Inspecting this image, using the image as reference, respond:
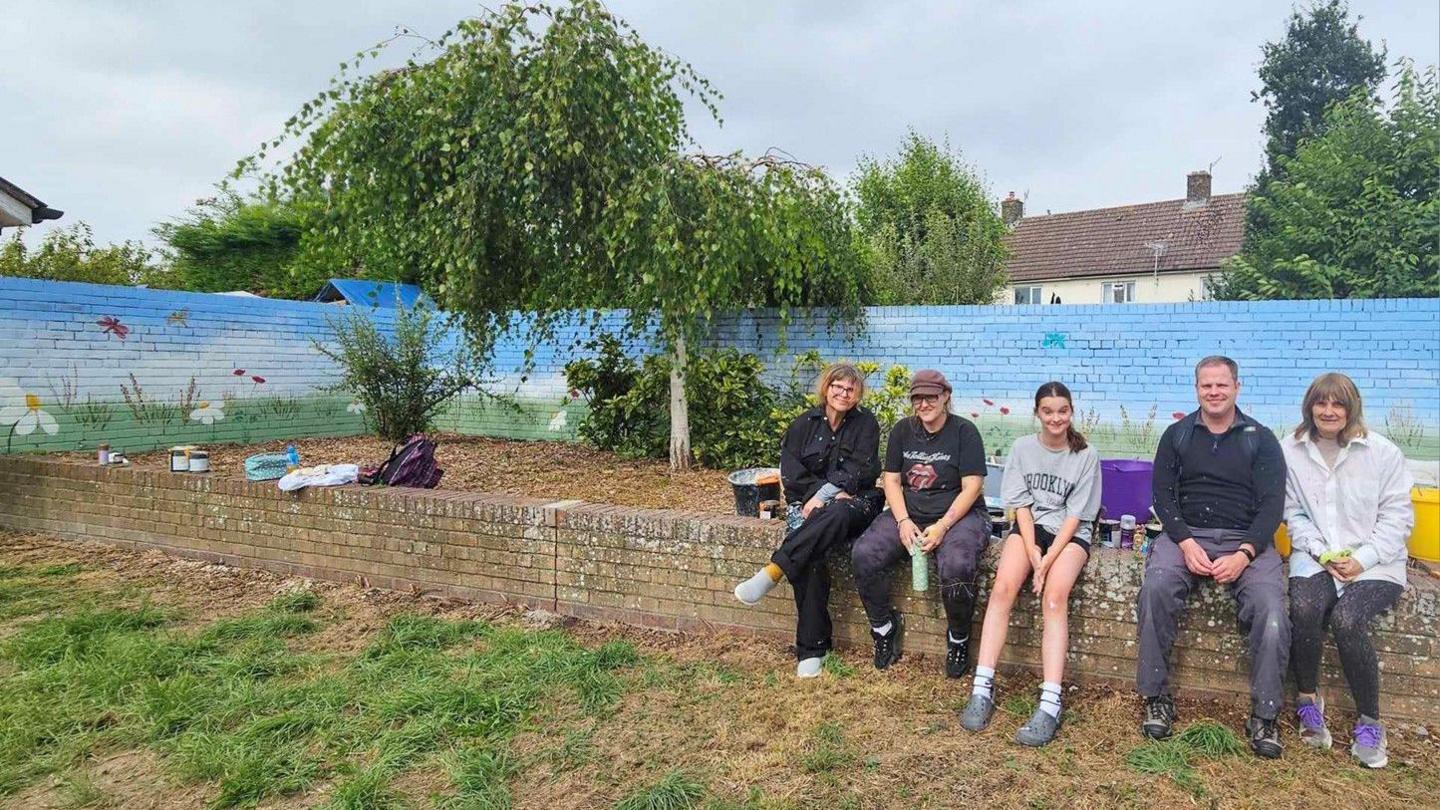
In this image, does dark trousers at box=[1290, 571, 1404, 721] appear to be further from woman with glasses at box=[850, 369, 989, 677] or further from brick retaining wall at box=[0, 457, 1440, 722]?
woman with glasses at box=[850, 369, 989, 677]

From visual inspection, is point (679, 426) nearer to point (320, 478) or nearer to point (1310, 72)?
point (320, 478)

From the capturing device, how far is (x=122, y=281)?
59.1ft

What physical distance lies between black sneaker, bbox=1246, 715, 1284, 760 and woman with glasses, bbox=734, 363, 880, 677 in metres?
1.64

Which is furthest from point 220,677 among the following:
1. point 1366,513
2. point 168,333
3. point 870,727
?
point 168,333

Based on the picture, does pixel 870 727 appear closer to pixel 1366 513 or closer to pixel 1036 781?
pixel 1036 781

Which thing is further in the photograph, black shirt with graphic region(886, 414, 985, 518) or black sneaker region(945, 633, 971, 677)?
black shirt with graphic region(886, 414, 985, 518)

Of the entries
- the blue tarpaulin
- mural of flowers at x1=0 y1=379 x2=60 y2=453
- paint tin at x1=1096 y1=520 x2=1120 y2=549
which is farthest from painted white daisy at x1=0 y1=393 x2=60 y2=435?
paint tin at x1=1096 y1=520 x2=1120 y2=549

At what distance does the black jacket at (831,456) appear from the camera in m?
3.94

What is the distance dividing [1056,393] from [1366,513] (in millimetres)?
1181

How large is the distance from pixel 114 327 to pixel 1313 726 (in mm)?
Answer: 9935

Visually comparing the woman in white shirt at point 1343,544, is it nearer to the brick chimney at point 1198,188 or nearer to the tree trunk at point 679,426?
the tree trunk at point 679,426

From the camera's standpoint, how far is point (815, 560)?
3.69 meters

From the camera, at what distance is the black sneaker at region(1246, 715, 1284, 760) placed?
2.83m

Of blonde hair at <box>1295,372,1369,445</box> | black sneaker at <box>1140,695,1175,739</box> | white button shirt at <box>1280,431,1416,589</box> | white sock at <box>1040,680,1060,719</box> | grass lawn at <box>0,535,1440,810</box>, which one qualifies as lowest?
grass lawn at <box>0,535,1440,810</box>
